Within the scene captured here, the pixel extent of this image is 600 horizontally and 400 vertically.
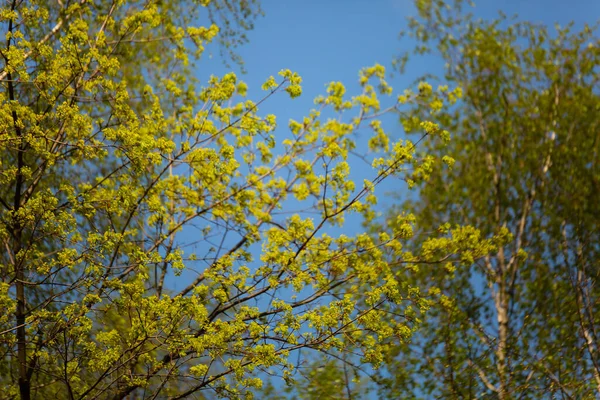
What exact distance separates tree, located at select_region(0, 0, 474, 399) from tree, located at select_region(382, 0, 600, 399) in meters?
2.46

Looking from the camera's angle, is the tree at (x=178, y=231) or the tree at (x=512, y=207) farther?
the tree at (x=512, y=207)

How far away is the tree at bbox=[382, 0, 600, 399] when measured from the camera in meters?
9.57

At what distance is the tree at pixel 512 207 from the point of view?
31.4 ft

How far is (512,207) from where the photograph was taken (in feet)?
40.8

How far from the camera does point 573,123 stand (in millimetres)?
12469

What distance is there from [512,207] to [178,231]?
7.23 metres

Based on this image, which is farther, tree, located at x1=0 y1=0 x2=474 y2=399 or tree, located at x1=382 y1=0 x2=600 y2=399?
tree, located at x1=382 y1=0 x2=600 y2=399

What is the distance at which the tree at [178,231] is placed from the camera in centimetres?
611

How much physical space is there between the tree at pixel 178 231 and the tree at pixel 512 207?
246 cm

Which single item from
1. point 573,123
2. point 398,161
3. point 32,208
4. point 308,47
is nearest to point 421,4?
point 573,123

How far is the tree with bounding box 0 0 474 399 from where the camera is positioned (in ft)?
20.0

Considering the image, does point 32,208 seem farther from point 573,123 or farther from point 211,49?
point 573,123

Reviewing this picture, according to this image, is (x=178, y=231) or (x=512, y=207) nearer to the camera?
(x=178, y=231)

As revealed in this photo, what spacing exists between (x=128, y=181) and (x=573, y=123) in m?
9.60
